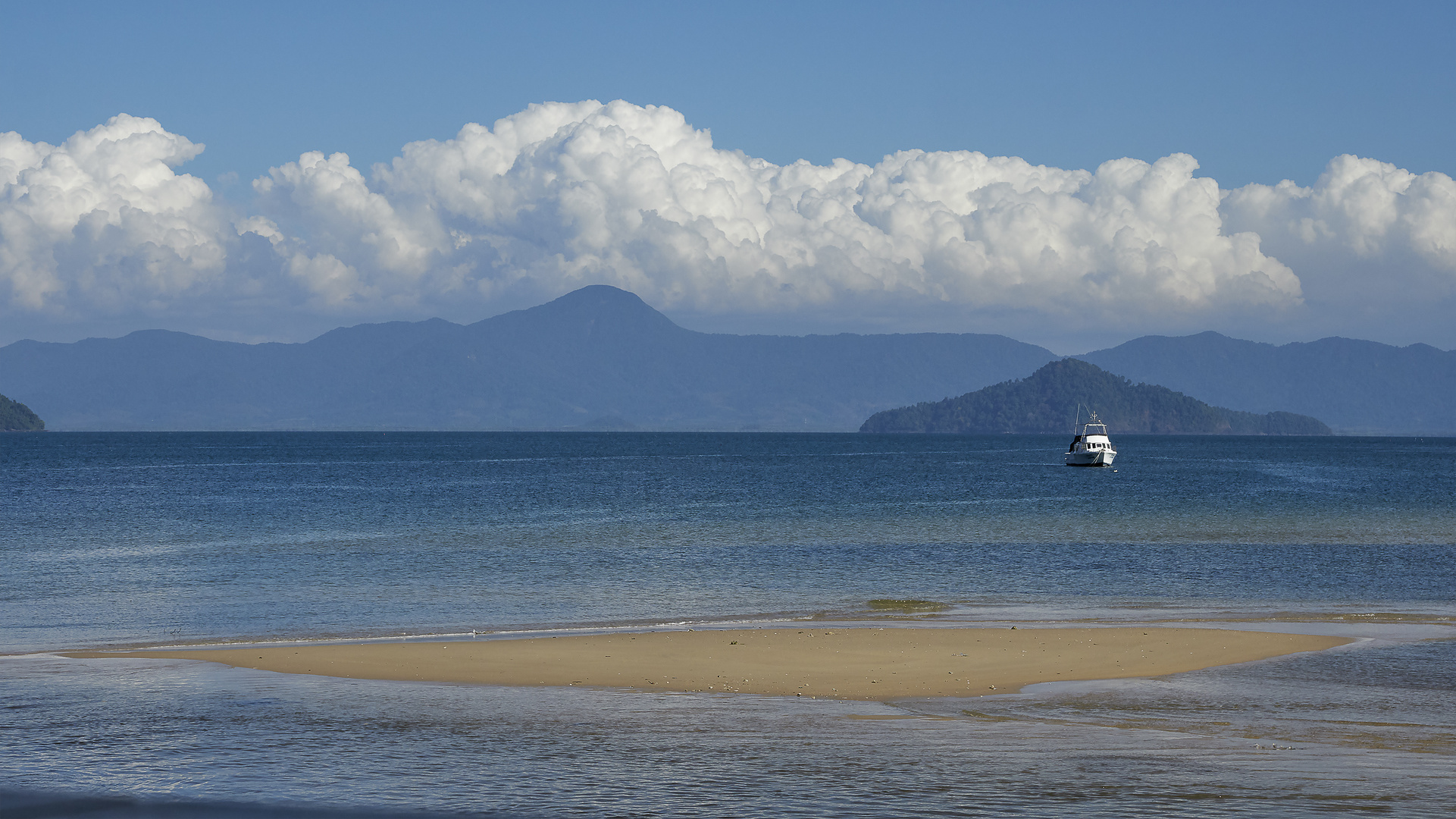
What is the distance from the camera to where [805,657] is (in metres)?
24.8

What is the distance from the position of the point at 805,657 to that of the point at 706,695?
4362mm

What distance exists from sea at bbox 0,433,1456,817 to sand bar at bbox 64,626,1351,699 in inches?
38.3

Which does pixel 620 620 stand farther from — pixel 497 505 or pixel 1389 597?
pixel 497 505

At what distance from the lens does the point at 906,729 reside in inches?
700

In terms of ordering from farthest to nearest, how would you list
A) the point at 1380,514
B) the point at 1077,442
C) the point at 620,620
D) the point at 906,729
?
the point at 1077,442 < the point at 1380,514 < the point at 620,620 < the point at 906,729

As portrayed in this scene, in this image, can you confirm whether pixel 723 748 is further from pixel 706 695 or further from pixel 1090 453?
pixel 1090 453

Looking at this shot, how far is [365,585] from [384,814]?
27.9 metres

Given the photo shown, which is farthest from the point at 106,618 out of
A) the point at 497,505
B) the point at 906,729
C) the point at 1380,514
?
the point at 1380,514

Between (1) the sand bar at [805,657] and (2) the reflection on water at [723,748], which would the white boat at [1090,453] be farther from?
(2) the reflection on water at [723,748]

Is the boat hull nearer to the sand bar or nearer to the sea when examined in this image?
the sea

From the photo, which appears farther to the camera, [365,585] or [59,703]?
[365,585]

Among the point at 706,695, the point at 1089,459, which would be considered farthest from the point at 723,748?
the point at 1089,459

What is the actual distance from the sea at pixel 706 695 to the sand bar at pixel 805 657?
0.97 m

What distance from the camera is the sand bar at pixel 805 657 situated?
72.5 feet
